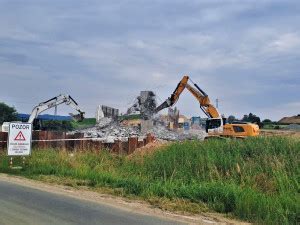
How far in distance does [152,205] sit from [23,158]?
42.2 ft

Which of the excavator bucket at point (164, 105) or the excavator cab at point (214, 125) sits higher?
the excavator bucket at point (164, 105)

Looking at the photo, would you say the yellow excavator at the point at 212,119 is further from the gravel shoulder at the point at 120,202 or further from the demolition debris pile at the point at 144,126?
the gravel shoulder at the point at 120,202

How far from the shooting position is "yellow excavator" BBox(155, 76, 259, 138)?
40703 millimetres

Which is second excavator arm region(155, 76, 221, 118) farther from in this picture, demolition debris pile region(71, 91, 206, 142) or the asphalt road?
the asphalt road

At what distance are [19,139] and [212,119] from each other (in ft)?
73.7

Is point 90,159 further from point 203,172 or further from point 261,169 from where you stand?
point 261,169

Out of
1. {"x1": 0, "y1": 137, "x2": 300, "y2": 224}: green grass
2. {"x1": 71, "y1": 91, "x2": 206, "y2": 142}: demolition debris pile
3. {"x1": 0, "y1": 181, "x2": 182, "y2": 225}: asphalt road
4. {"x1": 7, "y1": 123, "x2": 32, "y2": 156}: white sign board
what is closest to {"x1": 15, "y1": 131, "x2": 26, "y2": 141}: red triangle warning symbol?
{"x1": 7, "y1": 123, "x2": 32, "y2": 156}: white sign board

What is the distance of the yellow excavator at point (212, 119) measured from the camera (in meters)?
40.7

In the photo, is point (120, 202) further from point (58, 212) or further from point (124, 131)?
point (124, 131)

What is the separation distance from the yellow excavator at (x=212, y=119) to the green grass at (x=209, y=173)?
1826cm

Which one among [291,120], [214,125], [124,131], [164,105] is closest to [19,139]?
[214,125]

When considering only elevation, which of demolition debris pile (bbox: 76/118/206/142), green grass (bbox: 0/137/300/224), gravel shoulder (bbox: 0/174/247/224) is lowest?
gravel shoulder (bbox: 0/174/247/224)

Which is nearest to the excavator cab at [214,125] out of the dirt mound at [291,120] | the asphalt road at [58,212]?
the asphalt road at [58,212]

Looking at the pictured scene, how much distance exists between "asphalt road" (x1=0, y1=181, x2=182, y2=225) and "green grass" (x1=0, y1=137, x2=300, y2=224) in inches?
81.3
